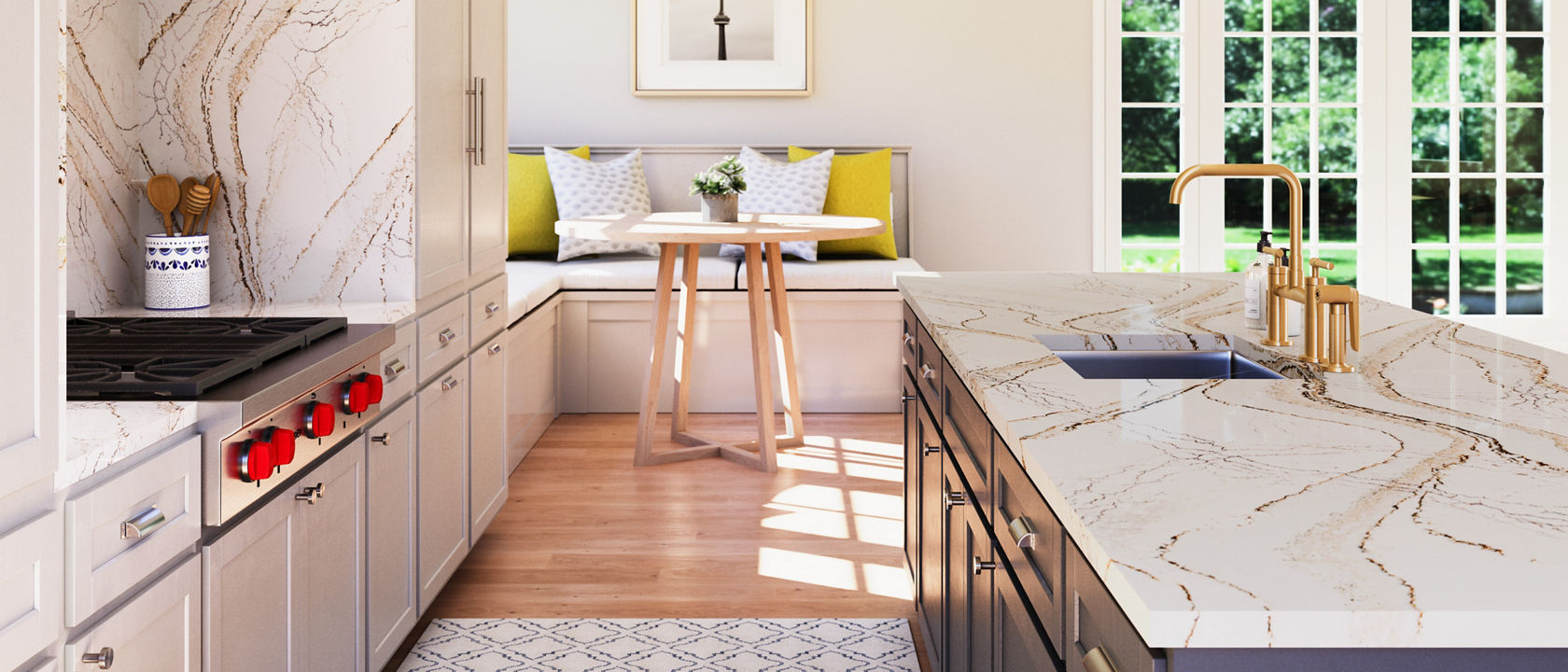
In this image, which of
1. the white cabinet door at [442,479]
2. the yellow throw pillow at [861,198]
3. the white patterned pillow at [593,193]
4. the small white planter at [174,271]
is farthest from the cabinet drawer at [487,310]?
the yellow throw pillow at [861,198]

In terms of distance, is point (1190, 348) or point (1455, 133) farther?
point (1455, 133)

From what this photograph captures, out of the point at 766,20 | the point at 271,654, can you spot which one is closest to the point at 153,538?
the point at 271,654

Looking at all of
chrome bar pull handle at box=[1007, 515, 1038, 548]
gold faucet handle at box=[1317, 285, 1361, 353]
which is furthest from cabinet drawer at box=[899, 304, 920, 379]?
chrome bar pull handle at box=[1007, 515, 1038, 548]

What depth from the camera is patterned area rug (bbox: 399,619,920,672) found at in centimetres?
246

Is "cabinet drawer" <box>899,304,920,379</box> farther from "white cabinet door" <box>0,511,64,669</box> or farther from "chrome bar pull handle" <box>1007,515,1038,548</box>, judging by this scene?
"white cabinet door" <box>0,511,64,669</box>

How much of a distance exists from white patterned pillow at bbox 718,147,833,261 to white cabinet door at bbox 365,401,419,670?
9.59 feet

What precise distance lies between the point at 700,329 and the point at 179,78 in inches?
107

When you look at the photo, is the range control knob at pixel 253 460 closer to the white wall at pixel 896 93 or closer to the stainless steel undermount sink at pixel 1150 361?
the stainless steel undermount sink at pixel 1150 361

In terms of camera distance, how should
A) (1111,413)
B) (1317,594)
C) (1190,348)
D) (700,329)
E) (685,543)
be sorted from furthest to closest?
(700,329), (685,543), (1190,348), (1111,413), (1317,594)

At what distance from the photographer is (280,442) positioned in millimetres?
1605

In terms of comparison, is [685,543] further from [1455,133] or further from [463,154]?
[1455,133]

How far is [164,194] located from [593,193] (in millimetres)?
2949

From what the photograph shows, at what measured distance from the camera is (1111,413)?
1328 mm

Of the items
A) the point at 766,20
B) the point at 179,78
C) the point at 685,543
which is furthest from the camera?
the point at 766,20
